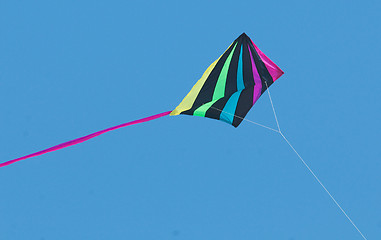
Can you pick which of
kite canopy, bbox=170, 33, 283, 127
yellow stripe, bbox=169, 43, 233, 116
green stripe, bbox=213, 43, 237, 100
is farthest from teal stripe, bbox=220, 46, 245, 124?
yellow stripe, bbox=169, 43, 233, 116

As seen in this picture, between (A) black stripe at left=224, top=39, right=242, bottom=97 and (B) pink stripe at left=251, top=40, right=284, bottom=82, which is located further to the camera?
(B) pink stripe at left=251, top=40, right=284, bottom=82

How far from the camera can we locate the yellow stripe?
24.3ft

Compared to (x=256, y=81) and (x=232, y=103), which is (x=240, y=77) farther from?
(x=232, y=103)

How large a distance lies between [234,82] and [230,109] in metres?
0.56

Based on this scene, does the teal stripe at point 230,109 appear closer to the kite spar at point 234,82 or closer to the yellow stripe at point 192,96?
the kite spar at point 234,82

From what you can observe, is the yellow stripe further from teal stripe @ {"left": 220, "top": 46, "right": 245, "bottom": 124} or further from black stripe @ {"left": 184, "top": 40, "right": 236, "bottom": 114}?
teal stripe @ {"left": 220, "top": 46, "right": 245, "bottom": 124}

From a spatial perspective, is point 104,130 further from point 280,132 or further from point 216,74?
point 280,132

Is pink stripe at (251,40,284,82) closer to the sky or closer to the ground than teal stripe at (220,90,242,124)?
closer to the sky

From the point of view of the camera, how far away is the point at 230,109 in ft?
24.9

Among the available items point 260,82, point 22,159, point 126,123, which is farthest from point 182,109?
point 22,159

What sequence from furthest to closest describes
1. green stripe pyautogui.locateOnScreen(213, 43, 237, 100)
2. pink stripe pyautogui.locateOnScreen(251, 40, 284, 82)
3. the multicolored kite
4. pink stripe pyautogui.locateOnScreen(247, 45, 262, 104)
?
pink stripe pyautogui.locateOnScreen(251, 40, 284, 82)
pink stripe pyautogui.locateOnScreen(247, 45, 262, 104)
green stripe pyautogui.locateOnScreen(213, 43, 237, 100)
the multicolored kite

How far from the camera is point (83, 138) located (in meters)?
7.20

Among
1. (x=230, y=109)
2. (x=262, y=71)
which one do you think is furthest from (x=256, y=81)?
(x=230, y=109)

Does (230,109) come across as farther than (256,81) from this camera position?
No
